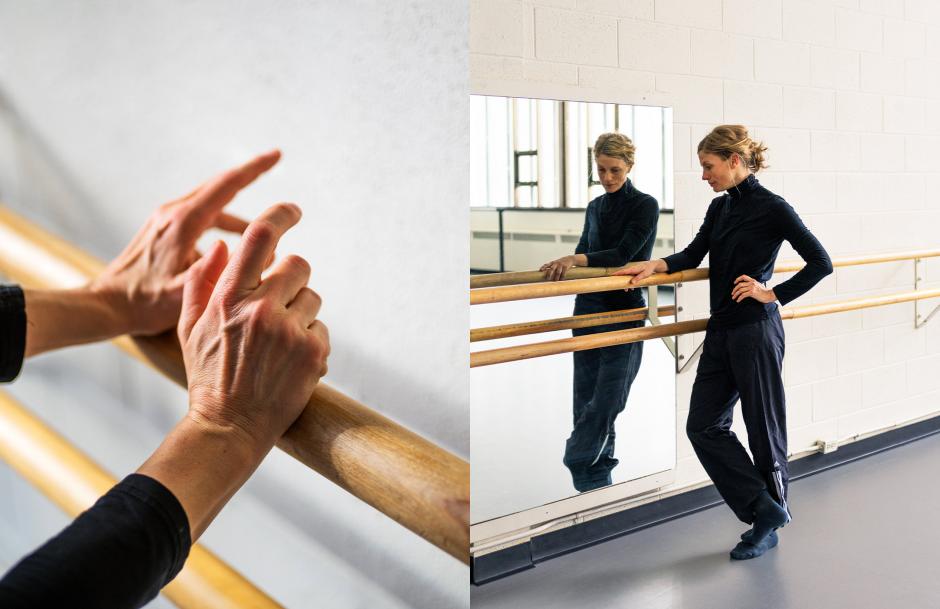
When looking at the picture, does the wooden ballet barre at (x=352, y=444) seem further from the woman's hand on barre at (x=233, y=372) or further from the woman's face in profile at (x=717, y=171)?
the woman's face in profile at (x=717, y=171)

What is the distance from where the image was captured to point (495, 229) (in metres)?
1.89

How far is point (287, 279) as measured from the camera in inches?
14.2

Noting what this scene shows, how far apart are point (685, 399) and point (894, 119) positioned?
53.2 inches

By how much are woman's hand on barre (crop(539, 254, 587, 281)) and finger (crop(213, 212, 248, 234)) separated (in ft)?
5.32

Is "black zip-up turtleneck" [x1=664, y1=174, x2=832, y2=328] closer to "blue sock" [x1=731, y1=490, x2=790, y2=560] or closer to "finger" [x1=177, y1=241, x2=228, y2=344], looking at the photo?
"blue sock" [x1=731, y1=490, x2=790, y2=560]

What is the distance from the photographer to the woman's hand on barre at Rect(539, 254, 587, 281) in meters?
1.96

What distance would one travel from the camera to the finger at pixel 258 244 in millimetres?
343

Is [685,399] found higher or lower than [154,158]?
lower

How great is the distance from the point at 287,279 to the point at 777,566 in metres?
2.02

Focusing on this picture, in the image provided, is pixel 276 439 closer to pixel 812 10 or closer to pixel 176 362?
pixel 176 362

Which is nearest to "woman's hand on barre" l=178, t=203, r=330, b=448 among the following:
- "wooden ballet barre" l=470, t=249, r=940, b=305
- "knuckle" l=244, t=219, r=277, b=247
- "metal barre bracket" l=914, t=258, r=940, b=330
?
"knuckle" l=244, t=219, r=277, b=247

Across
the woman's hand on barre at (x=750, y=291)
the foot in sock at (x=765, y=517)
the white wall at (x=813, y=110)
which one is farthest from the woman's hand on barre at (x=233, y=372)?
the foot in sock at (x=765, y=517)

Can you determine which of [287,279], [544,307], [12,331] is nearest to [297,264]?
[287,279]

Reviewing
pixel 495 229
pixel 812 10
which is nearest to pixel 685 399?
pixel 495 229
